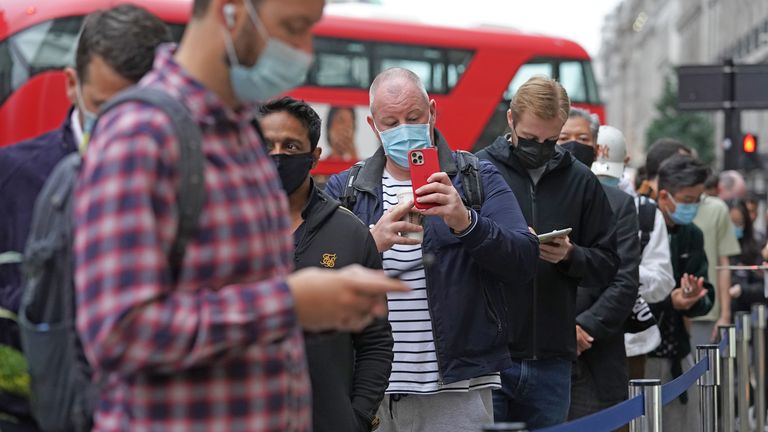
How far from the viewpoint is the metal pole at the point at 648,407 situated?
4801 mm

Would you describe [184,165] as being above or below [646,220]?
above

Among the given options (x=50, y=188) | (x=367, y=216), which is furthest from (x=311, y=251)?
(x=50, y=188)

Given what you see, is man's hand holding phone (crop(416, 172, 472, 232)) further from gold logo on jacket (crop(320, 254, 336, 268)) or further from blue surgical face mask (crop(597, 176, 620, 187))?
blue surgical face mask (crop(597, 176, 620, 187))

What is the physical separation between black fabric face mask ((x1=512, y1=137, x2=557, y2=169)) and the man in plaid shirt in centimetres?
297

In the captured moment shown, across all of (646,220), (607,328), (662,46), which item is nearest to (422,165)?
(607,328)

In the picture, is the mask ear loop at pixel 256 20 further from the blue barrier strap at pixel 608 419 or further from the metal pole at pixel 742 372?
the metal pole at pixel 742 372

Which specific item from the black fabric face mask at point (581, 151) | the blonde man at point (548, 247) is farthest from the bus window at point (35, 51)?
the blonde man at point (548, 247)

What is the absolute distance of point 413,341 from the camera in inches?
185

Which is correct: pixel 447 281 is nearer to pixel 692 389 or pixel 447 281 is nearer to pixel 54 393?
pixel 692 389

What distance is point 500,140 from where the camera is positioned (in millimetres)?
5508

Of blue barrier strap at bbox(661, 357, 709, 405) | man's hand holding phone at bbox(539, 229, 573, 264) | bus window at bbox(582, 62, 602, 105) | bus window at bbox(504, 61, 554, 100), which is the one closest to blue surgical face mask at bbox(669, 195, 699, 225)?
blue barrier strap at bbox(661, 357, 709, 405)

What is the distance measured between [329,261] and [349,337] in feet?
0.80

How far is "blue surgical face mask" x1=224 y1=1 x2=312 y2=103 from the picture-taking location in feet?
7.79

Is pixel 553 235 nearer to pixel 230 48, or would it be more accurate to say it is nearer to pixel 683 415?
pixel 683 415
